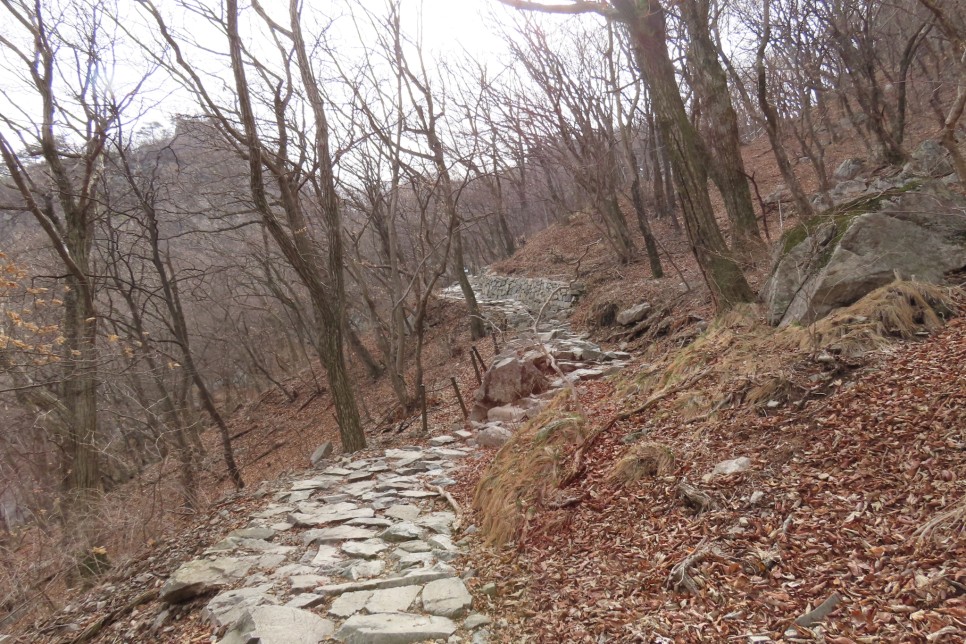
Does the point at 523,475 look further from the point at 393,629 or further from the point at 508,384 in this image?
the point at 508,384

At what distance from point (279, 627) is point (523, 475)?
7.73 ft

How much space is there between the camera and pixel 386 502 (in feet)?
19.6

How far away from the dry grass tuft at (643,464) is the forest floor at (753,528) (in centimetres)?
7

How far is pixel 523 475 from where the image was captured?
16.3ft

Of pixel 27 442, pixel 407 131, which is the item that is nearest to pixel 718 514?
pixel 407 131

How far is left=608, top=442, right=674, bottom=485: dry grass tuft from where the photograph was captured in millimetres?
4152

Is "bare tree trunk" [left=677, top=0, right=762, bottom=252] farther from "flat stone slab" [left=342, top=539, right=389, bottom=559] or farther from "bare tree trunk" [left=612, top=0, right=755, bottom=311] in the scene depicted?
"flat stone slab" [left=342, top=539, right=389, bottom=559]

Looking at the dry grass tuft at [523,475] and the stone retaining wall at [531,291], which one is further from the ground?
the stone retaining wall at [531,291]

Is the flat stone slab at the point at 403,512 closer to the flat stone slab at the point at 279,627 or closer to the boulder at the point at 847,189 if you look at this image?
the flat stone slab at the point at 279,627

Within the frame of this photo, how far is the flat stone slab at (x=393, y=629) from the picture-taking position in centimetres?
312

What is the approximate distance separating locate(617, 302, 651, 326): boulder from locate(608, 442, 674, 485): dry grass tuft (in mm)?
7230

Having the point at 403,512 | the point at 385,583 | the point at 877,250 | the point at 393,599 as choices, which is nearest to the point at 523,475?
the point at 403,512

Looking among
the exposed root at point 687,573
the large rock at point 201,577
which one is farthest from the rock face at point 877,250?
the large rock at point 201,577

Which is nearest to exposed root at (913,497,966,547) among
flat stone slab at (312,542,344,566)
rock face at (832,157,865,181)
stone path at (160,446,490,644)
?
stone path at (160,446,490,644)
